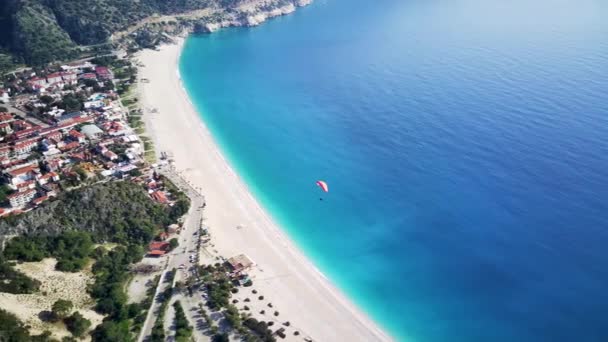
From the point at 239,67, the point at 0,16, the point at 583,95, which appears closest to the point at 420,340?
the point at 583,95

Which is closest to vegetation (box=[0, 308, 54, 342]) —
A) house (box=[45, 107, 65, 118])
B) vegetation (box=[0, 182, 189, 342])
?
vegetation (box=[0, 182, 189, 342])

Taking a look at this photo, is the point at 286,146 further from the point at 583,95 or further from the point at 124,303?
the point at 583,95

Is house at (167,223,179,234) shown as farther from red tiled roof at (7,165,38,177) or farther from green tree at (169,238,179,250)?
red tiled roof at (7,165,38,177)

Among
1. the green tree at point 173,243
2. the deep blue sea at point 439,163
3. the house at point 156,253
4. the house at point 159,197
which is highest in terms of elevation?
the deep blue sea at point 439,163

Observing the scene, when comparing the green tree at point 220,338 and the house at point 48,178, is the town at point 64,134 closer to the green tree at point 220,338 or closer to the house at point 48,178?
the house at point 48,178

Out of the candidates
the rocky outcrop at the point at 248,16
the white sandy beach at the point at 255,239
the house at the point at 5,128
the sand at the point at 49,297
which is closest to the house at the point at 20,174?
the house at the point at 5,128

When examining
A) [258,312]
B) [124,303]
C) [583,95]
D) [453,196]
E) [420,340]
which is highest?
[583,95]

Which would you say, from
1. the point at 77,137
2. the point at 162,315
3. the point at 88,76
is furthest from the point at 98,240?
the point at 88,76
